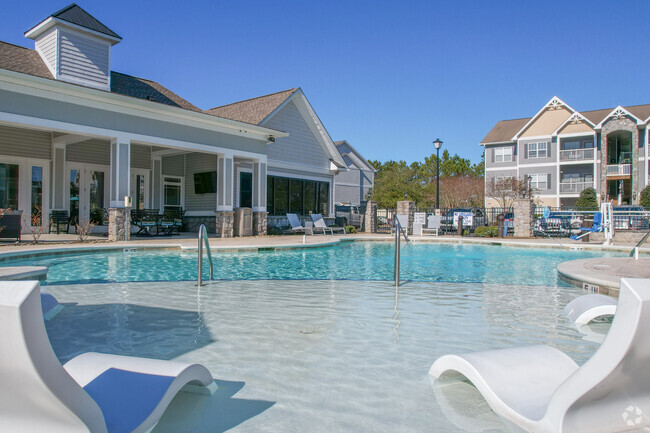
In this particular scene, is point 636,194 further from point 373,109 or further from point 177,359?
point 177,359

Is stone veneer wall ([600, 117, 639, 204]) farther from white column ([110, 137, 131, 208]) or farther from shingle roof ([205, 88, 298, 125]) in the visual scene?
white column ([110, 137, 131, 208])

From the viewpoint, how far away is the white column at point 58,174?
47.9ft

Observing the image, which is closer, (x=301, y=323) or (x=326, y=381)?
(x=326, y=381)

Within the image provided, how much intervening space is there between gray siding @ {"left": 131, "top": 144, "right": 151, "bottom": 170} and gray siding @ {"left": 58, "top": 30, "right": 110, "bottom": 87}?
10.9 feet

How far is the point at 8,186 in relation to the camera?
1373 centimetres

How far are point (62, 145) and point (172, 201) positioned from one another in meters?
4.76

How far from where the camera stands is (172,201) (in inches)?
726

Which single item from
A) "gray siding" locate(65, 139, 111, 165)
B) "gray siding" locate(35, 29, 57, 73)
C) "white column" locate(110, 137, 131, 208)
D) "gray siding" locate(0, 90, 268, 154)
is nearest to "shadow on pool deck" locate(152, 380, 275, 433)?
"gray siding" locate(0, 90, 268, 154)

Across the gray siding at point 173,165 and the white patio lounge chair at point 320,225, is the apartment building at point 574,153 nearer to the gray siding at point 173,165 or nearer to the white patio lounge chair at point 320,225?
the white patio lounge chair at point 320,225

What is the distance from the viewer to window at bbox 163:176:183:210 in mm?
18172

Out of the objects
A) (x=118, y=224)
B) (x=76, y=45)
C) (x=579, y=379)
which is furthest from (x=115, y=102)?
(x=579, y=379)

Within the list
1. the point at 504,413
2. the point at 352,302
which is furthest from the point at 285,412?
the point at 352,302

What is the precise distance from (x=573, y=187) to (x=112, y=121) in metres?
30.0

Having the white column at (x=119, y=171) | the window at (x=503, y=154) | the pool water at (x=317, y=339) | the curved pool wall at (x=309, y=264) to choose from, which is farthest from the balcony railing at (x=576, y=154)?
the white column at (x=119, y=171)
